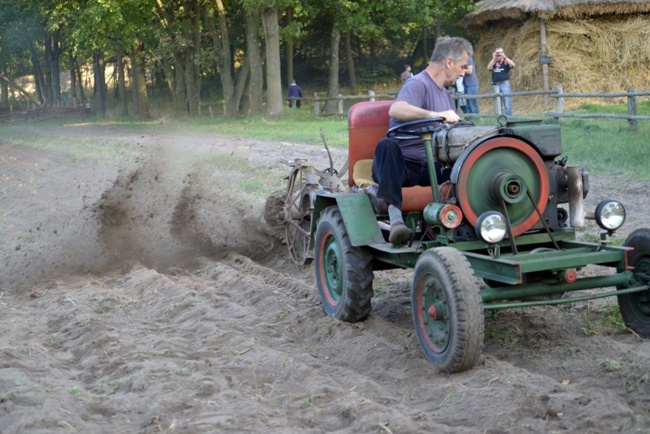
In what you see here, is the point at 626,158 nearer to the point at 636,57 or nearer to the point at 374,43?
the point at 636,57

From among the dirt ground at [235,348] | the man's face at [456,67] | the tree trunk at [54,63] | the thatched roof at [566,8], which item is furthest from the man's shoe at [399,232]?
the tree trunk at [54,63]

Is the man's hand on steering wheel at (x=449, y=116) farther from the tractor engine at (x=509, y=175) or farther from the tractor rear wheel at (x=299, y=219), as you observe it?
the tractor rear wheel at (x=299, y=219)

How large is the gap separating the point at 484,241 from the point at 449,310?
0.64 meters

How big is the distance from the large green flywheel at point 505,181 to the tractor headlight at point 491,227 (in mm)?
227

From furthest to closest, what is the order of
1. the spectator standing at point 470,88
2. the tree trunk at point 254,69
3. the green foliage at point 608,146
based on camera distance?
1. the tree trunk at point 254,69
2. the spectator standing at point 470,88
3. the green foliage at point 608,146

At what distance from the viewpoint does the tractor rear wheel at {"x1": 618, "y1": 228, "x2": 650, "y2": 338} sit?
5.69 meters

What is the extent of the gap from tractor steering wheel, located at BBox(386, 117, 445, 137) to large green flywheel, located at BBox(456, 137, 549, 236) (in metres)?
0.47

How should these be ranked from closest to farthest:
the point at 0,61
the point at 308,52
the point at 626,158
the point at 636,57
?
the point at 626,158
the point at 636,57
the point at 308,52
the point at 0,61

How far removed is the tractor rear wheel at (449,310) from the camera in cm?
506

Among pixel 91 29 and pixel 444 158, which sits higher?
pixel 91 29

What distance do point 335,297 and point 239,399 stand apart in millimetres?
2229

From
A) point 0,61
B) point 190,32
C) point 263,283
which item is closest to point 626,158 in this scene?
point 263,283

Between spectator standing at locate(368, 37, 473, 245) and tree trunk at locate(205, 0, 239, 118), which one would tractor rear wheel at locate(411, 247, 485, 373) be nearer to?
spectator standing at locate(368, 37, 473, 245)

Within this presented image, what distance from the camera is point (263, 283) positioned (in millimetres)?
8305
